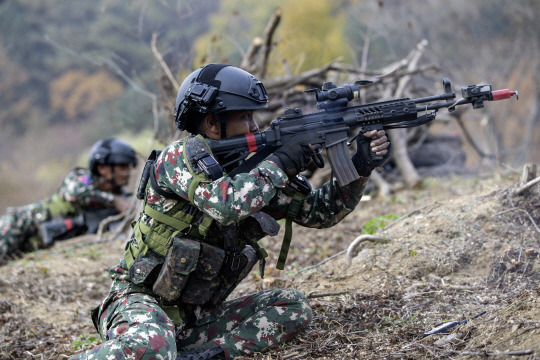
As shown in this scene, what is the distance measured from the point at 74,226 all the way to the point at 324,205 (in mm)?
5745

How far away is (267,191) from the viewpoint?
295 centimetres

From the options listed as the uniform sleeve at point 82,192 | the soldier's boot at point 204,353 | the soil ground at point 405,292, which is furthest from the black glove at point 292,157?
the uniform sleeve at point 82,192

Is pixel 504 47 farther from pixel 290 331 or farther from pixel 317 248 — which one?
pixel 290 331

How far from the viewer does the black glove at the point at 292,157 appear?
3.07 m

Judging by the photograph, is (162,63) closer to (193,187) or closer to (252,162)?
(252,162)

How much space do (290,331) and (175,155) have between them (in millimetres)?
1261

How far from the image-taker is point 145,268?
10.2 feet

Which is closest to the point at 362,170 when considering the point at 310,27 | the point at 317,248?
the point at 317,248

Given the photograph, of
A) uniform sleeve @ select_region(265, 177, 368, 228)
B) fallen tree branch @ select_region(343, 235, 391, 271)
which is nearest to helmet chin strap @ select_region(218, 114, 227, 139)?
uniform sleeve @ select_region(265, 177, 368, 228)

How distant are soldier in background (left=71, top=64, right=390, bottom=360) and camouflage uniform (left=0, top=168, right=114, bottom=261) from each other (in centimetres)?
492

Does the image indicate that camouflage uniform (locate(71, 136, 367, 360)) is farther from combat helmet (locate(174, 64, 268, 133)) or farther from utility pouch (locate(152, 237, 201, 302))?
combat helmet (locate(174, 64, 268, 133))

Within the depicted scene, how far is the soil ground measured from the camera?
2.85 meters

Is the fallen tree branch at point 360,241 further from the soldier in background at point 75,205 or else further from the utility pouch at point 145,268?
the soldier in background at point 75,205

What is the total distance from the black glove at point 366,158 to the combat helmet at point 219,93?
64 cm
